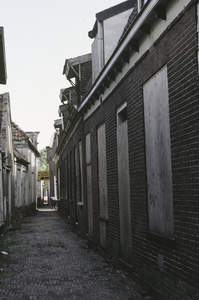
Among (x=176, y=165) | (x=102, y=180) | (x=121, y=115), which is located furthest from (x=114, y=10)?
(x=176, y=165)

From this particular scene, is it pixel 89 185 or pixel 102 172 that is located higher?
pixel 102 172

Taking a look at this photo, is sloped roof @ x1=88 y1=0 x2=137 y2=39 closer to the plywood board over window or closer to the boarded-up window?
the plywood board over window

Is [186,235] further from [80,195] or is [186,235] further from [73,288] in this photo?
[80,195]

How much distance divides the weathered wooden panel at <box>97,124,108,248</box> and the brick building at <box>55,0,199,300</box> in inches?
11.0

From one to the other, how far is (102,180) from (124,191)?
2347 mm

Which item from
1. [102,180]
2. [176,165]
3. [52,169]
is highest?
[52,169]

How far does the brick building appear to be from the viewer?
4.32m

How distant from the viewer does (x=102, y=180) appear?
9.81m

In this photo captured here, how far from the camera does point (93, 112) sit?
10953 mm

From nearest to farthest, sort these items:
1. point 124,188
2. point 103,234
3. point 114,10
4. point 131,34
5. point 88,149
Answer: point 131,34, point 124,188, point 103,234, point 114,10, point 88,149

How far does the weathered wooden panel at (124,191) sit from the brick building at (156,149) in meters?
0.02

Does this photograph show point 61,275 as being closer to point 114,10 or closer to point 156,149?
point 156,149

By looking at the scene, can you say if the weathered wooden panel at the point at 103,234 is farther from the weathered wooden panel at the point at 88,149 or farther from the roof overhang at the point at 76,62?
the roof overhang at the point at 76,62

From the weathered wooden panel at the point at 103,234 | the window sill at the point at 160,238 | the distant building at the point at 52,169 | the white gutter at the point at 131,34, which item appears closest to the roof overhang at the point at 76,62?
the white gutter at the point at 131,34
